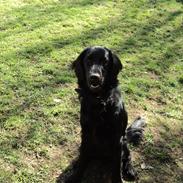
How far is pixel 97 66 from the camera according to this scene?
4.38m

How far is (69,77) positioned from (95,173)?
2.21 metres

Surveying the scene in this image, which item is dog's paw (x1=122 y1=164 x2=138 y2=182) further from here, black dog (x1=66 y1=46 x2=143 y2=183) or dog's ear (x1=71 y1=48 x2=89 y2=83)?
dog's ear (x1=71 y1=48 x2=89 y2=83)

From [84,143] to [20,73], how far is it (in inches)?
99.9

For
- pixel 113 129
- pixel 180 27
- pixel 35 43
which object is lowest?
pixel 180 27

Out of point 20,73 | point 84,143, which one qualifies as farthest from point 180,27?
point 84,143

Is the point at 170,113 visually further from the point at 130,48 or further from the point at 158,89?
the point at 130,48

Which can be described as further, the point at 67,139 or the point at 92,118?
the point at 67,139

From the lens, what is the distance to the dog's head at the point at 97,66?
437cm

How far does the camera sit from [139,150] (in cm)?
535

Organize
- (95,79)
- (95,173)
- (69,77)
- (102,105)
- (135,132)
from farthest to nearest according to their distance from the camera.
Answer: (69,77) < (135,132) < (95,173) < (102,105) < (95,79)

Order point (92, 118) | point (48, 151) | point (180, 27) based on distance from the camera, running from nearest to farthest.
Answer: point (92, 118) → point (48, 151) → point (180, 27)

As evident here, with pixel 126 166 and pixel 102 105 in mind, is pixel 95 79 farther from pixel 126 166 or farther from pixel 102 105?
pixel 126 166

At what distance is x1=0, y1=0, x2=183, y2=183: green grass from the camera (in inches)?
205

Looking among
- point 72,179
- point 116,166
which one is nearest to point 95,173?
point 72,179
